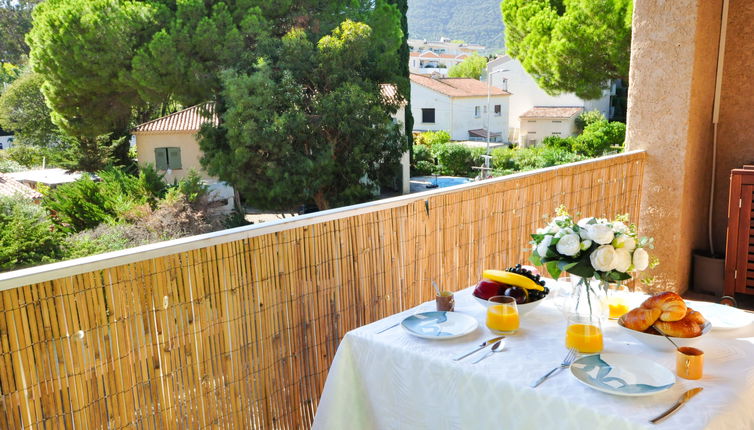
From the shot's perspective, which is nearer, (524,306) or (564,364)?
(564,364)

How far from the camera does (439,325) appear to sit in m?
1.60

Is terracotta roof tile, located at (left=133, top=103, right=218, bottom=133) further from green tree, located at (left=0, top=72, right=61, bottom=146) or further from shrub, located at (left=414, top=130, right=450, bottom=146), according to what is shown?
shrub, located at (left=414, top=130, right=450, bottom=146)

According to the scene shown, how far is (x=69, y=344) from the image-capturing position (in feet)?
5.17

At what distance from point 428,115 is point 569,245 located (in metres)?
33.7

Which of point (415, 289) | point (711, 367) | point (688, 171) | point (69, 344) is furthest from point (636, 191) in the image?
point (69, 344)

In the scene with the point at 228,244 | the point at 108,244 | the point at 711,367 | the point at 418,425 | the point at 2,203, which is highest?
the point at 228,244

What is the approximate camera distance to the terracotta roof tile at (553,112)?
102ft

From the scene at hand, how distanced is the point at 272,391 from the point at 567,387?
44.2 inches

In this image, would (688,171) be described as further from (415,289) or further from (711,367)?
(711,367)

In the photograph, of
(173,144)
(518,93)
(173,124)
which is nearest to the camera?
(173,124)

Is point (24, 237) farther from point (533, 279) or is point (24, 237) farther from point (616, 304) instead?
point (616, 304)

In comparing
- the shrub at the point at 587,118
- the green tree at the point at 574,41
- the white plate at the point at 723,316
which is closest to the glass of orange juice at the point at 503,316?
the white plate at the point at 723,316

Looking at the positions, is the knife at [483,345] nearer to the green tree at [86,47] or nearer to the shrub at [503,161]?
the green tree at [86,47]

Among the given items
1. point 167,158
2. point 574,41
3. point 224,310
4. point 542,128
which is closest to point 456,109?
point 542,128
